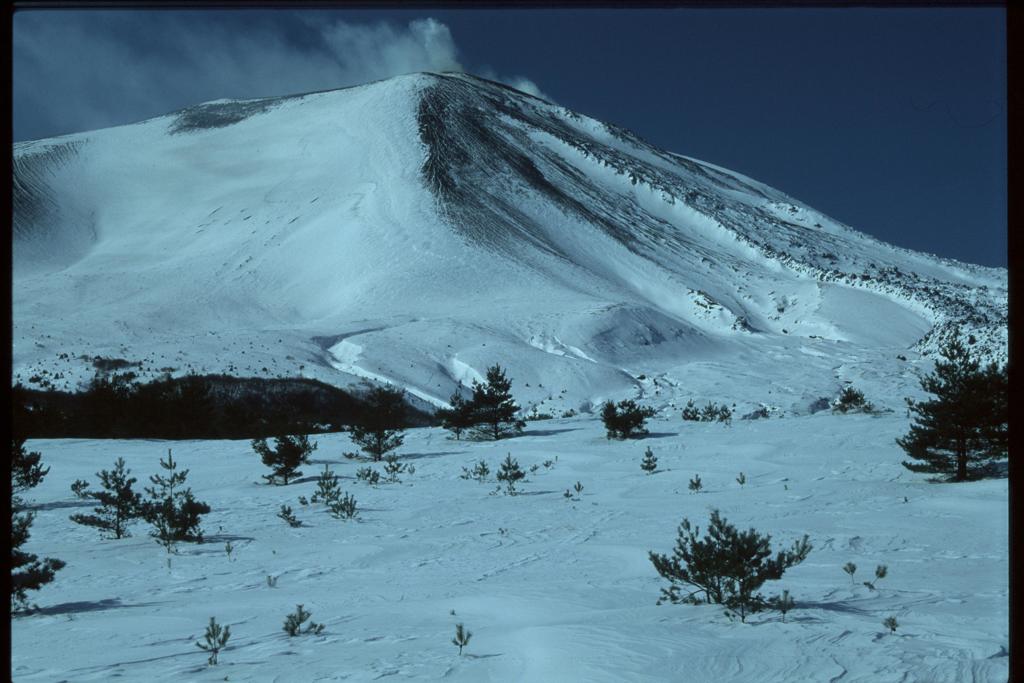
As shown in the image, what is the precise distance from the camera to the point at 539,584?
5.30 metres

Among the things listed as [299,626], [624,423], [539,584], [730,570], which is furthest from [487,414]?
[299,626]

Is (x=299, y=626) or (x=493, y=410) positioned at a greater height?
(x=493, y=410)

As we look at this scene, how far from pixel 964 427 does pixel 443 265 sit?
29743 millimetres

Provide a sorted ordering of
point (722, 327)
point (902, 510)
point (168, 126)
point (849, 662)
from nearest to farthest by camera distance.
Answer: point (849, 662) < point (902, 510) < point (722, 327) < point (168, 126)

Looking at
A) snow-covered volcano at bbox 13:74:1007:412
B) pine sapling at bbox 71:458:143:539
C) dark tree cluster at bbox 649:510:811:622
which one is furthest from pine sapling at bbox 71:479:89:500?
snow-covered volcano at bbox 13:74:1007:412

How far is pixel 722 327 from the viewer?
1409 inches

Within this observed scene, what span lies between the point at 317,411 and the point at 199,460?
7954 mm

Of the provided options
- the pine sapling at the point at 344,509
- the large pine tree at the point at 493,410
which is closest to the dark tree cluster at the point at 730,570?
the pine sapling at the point at 344,509

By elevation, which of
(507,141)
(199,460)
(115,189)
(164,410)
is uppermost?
(507,141)

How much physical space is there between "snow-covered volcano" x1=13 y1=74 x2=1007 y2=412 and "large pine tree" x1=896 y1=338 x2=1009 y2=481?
13.2 meters

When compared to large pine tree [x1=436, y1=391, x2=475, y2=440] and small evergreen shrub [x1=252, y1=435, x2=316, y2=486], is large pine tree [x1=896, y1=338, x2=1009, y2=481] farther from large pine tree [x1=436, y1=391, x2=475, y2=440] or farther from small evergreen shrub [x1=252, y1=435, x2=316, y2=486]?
large pine tree [x1=436, y1=391, x2=475, y2=440]

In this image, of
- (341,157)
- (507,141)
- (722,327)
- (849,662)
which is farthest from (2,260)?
(507,141)

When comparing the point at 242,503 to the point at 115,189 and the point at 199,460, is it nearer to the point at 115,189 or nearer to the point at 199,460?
the point at 199,460

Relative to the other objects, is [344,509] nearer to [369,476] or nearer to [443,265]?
[369,476]
